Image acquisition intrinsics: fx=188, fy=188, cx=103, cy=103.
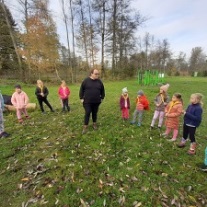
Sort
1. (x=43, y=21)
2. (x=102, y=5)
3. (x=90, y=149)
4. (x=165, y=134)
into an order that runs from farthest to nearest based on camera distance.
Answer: (x=102, y=5) < (x=43, y=21) < (x=165, y=134) < (x=90, y=149)

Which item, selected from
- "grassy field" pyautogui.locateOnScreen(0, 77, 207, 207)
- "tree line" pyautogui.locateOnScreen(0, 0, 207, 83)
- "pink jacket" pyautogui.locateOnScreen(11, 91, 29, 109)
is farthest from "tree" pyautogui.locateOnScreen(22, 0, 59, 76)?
"grassy field" pyautogui.locateOnScreen(0, 77, 207, 207)

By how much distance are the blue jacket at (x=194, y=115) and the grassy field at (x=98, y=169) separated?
872 mm

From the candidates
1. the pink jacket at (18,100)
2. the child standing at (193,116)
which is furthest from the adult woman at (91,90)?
the pink jacket at (18,100)

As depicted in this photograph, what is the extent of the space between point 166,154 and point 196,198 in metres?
1.45

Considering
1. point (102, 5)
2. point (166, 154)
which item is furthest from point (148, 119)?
point (102, 5)

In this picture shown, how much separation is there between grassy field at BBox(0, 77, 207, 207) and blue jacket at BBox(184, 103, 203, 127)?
0.87 meters

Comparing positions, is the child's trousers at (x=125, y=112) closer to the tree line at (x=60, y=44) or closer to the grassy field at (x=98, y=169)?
the grassy field at (x=98, y=169)

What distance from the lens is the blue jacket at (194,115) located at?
4.85m

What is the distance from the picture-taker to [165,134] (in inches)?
240

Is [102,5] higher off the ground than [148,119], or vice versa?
[102,5]

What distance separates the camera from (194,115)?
4.90m

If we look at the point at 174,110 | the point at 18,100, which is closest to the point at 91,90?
the point at 174,110

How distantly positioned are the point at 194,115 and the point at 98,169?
2828 mm

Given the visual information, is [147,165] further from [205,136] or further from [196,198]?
[205,136]
